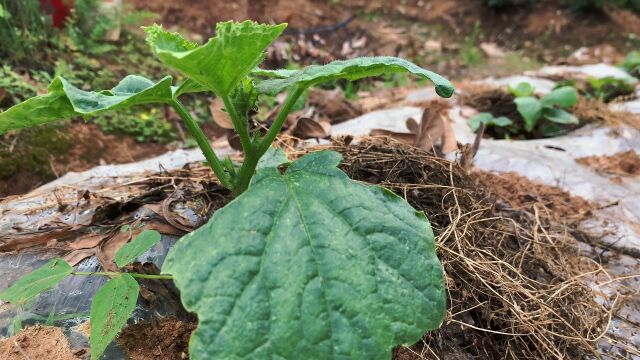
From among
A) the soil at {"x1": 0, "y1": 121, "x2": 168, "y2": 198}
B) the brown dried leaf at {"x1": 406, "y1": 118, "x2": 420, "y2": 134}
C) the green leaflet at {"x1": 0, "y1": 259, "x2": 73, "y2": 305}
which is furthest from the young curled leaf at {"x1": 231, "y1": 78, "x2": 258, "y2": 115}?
the soil at {"x1": 0, "y1": 121, "x2": 168, "y2": 198}

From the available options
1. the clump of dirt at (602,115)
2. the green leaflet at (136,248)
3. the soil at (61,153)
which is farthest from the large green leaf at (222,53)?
the clump of dirt at (602,115)

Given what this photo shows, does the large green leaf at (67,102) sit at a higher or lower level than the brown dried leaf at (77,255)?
higher

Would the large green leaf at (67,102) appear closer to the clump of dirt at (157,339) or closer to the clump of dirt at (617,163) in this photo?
the clump of dirt at (157,339)

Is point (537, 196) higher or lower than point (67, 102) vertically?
lower

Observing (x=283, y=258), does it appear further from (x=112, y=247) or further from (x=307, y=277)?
(x=112, y=247)

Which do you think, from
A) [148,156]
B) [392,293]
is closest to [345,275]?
[392,293]

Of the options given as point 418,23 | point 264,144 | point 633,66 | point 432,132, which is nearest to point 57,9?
point 432,132
